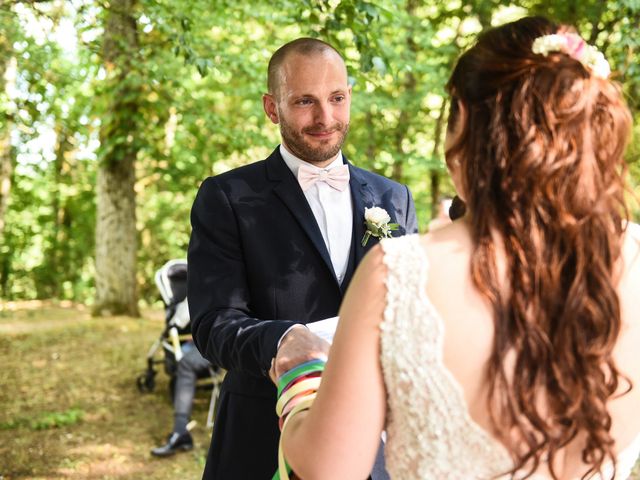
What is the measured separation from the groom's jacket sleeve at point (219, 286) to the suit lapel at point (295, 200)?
6.0 inches

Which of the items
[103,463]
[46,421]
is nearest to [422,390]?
[103,463]

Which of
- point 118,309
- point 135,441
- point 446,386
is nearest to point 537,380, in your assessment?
point 446,386

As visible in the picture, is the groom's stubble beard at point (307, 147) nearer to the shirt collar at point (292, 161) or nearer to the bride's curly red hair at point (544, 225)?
the shirt collar at point (292, 161)

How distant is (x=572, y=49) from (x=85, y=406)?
264 inches

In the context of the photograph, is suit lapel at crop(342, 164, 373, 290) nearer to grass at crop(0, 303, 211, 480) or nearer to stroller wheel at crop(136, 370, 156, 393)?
grass at crop(0, 303, 211, 480)

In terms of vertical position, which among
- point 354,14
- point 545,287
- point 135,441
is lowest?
point 135,441

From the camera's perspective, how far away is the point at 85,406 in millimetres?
6965

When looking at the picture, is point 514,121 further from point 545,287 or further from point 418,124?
point 418,124

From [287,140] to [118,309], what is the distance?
833 centimetres

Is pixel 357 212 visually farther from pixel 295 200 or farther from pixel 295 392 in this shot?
pixel 295 392

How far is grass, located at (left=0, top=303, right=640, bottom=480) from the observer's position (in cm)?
570

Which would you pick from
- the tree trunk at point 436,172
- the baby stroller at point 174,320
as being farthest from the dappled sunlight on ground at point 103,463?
the tree trunk at point 436,172

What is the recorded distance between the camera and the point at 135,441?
6215mm

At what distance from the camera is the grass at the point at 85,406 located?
5695mm
